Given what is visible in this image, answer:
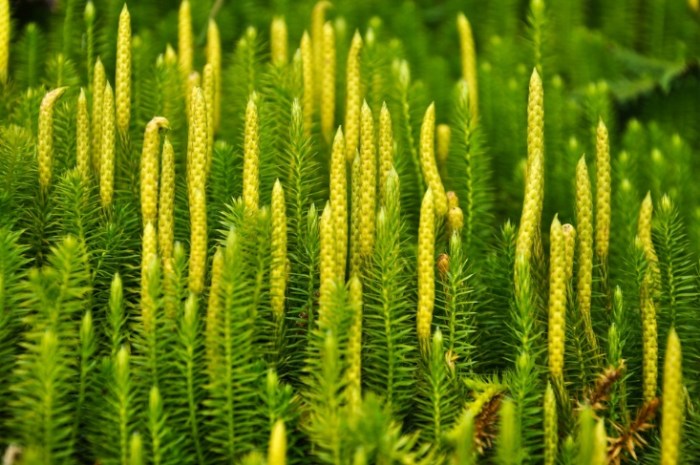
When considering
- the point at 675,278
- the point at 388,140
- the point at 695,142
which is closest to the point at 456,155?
the point at 388,140

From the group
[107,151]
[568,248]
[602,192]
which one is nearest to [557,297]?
[568,248]

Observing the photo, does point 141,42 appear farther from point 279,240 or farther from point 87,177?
point 279,240

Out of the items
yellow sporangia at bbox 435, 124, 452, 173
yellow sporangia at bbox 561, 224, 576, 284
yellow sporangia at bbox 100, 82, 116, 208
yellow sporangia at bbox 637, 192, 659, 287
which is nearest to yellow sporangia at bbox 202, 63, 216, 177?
yellow sporangia at bbox 100, 82, 116, 208

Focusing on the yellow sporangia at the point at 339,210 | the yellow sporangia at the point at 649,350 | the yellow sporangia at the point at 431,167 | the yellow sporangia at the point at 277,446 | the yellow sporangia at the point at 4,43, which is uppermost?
the yellow sporangia at the point at 4,43

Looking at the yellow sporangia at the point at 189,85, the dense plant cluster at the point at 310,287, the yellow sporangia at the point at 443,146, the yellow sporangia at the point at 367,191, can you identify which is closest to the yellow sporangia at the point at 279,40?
the dense plant cluster at the point at 310,287

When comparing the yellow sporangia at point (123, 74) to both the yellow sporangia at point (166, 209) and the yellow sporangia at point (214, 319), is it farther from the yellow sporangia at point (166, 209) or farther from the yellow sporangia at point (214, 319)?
the yellow sporangia at point (214, 319)

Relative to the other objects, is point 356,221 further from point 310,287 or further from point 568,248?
point 568,248

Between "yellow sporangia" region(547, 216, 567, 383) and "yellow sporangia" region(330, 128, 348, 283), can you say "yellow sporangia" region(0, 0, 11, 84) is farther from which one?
"yellow sporangia" region(547, 216, 567, 383)

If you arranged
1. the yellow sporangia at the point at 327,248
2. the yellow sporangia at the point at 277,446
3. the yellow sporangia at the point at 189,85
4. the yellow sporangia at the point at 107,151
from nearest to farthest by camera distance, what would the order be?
the yellow sporangia at the point at 277,446
the yellow sporangia at the point at 327,248
the yellow sporangia at the point at 107,151
the yellow sporangia at the point at 189,85
